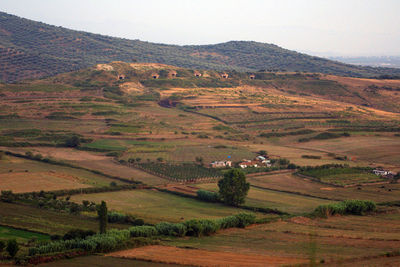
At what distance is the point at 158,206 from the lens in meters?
48.6

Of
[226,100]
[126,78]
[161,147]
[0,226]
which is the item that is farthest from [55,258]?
[126,78]

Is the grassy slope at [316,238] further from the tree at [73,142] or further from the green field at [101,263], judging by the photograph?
the tree at [73,142]

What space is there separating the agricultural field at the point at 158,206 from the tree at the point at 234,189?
1.04 m

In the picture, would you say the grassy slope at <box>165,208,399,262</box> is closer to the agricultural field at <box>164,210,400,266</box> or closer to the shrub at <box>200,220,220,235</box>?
the agricultural field at <box>164,210,400,266</box>

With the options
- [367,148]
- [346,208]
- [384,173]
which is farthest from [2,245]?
[367,148]

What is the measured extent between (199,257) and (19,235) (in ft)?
48.2

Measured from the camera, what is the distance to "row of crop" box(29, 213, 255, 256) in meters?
31.6

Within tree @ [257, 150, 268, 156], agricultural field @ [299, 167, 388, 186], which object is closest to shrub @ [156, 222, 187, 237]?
agricultural field @ [299, 167, 388, 186]

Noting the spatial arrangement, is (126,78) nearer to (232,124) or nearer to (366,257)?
(232,124)

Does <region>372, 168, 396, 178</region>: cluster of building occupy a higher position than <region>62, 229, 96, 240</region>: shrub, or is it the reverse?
<region>372, 168, 396, 178</region>: cluster of building

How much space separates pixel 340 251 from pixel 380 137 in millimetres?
60462

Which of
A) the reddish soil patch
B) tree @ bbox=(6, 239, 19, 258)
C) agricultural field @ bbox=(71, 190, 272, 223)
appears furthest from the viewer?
agricultural field @ bbox=(71, 190, 272, 223)

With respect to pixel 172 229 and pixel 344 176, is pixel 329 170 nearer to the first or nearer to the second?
pixel 344 176

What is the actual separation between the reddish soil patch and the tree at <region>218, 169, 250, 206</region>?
17.6 meters
